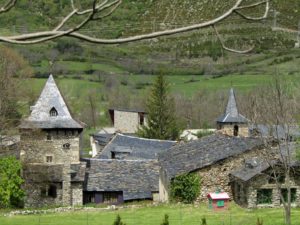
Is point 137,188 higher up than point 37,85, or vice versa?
point 37,85

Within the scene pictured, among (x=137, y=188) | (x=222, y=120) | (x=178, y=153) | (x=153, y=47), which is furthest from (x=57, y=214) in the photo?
(x=153, y=47)

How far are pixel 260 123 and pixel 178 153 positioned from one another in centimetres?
1033

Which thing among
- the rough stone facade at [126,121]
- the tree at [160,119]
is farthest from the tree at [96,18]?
the rough stone facade at [126,121]

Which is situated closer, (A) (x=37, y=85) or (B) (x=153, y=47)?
(A) (x=37, y=85)

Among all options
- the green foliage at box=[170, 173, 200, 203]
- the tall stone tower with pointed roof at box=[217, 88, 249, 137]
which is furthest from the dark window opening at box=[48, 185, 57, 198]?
the tall stone tower with pointed roof at box=[217, 88, 249, 137]

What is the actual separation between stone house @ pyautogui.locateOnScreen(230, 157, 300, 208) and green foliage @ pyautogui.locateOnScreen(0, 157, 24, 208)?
12.9 metres

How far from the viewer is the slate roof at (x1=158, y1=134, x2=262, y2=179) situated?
3953 centimetres

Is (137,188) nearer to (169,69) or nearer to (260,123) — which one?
(260,123)

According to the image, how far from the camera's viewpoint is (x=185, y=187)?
1532 inches

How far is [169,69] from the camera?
12731 cm

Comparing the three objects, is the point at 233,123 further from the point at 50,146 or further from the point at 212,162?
the point at 50,146

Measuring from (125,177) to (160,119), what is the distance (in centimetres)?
2456

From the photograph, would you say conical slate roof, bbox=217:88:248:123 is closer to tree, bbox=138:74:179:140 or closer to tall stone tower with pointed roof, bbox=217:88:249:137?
tall stone tower with pointed roof, bbox=217:88:249:137

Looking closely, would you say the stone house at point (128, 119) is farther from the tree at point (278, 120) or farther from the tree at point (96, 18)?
the tree at point (96, 18)
